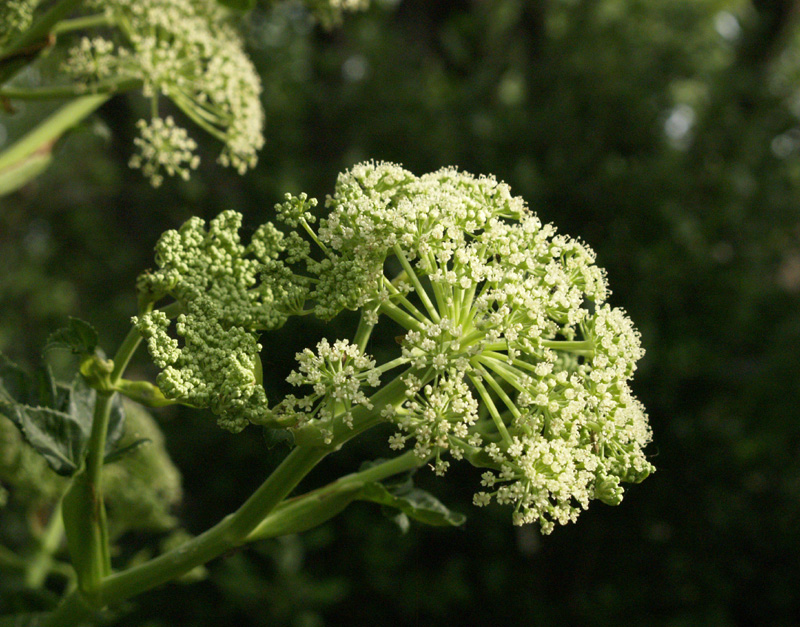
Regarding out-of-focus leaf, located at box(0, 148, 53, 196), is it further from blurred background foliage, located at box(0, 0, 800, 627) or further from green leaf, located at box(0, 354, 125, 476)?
blurred background foliage, located at box(0, 0, 800, 627)

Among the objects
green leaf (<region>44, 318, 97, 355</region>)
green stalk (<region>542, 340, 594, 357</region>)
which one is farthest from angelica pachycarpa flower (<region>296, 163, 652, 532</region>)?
green leaf (<region>44, 318, 97, 355</region>)

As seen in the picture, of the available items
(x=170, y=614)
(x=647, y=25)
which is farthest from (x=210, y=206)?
(x=647, y=25)

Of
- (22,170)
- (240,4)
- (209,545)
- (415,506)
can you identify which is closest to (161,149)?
(22,170)

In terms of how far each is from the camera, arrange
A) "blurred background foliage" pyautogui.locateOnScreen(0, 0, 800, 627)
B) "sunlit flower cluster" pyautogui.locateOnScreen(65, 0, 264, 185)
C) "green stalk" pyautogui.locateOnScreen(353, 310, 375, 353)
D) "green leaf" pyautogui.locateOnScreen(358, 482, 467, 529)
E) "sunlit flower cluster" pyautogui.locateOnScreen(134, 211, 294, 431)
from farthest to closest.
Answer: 1. "blurred background foliage" pyautogui.locateOnScreen(0, 0, 800, 627)
2. "sunlit flower cluster" pyautogui.locateOnScreen(65, 0, 264, 185)
3. "green leaf" pyautogui.locateOnScreen(358, 482, 467, 529)
4. "green stalk" pyautogui.locateOnScreen(353, 310, 375, 353)
5. "sunlit flower cluster" pyautogui.locateOnScreen(134, 211, 294, 431)

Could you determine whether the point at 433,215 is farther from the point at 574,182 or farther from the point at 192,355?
the point at 574,182

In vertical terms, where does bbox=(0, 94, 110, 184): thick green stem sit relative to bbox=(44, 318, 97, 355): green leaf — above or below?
above

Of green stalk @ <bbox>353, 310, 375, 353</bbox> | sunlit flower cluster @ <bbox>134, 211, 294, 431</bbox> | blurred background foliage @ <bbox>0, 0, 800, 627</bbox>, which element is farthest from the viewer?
blurred background foliage @ <bbox>0, 0, 800, 627</bbox>

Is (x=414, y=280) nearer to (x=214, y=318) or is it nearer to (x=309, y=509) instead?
(x=214, y=318)
